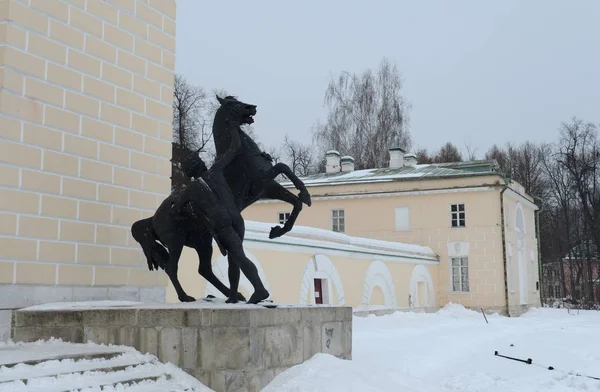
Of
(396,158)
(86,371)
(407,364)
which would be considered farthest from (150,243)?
(396,158)

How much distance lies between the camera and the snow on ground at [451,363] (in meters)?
6.28

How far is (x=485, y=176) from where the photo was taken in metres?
27.1

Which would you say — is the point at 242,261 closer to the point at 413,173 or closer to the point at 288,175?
the point at 288,175

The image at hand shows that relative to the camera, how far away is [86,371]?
5.57 meters

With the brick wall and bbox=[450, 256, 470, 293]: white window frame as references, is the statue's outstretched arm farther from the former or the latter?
bbox=[450, 256, 470, 293]: white window frame

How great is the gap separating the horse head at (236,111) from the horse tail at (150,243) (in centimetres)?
146

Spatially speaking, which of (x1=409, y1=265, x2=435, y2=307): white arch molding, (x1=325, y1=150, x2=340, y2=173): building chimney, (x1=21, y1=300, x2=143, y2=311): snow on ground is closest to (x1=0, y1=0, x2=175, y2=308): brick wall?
(x1=21, y1=300, x2=143, y2=311): snow on ground

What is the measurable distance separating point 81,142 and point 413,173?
21784mm

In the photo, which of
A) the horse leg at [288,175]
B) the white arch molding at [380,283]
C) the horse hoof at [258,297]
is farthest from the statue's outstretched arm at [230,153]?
the white arch molding at [380,283]

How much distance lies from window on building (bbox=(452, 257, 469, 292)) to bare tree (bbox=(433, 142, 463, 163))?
22222mm

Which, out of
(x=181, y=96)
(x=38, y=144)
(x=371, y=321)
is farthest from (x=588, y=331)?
(x=181, y=96)

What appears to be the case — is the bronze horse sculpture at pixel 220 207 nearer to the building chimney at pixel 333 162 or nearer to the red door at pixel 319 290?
the red door at pixel 319 290

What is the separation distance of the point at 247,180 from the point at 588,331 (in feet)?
38.6

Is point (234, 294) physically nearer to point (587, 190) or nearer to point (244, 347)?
point (244, 347)
